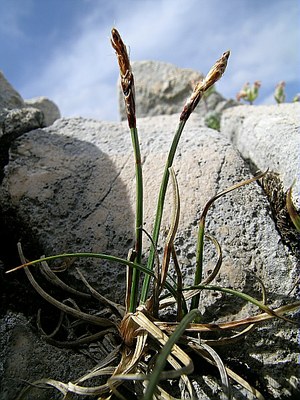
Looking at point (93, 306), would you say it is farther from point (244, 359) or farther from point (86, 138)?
point (86, 138)

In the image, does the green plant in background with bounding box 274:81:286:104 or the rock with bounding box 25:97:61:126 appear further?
Result: the rock with bounding box 25:97:61:126

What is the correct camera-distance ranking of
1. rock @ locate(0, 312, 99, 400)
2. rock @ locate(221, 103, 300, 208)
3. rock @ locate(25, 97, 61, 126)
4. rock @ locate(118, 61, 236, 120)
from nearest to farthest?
rock @ locate(0, 312, 99, 400) < rock @ locate(221, 103, 300, 208) < rock @ locate(25, 97, 61, 126) < rock @ locate(118, 61, 236, 120)

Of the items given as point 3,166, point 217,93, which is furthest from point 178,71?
point 3,166

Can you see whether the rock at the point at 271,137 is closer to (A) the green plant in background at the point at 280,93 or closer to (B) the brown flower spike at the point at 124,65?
(B) the brown flower spike at the point at 124,65

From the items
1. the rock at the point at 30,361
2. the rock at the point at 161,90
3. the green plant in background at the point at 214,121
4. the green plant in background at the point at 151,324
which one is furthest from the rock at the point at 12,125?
the rock at the point at 161,90

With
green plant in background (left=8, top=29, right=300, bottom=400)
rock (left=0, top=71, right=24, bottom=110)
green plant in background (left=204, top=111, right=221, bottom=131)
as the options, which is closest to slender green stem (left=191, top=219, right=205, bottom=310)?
green plant in background (left=8, top=29, right=300, bottom=400)

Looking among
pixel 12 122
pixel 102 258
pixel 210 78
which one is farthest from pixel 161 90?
pixel 102 258

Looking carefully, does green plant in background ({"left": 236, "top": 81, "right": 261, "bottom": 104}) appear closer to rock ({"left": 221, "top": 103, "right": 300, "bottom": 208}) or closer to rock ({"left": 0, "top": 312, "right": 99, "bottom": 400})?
rock ({"left": 221, "top": 103, "right": 300, "bottom": 208})
